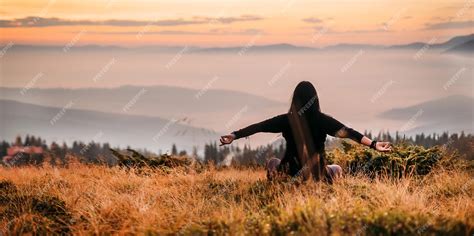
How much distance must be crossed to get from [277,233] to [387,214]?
4.09ft

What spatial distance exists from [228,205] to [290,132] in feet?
5.62

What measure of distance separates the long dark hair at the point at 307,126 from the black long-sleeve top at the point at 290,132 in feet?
0.15

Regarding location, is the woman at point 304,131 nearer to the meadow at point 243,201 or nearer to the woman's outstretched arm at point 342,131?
the woman's outstretched arm at point 342,131

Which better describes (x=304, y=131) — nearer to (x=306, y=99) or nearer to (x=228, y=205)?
(x=306, y=99)

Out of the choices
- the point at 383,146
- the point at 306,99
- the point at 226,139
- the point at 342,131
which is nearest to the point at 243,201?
the point at 226,139

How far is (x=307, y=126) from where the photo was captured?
41.1 feet

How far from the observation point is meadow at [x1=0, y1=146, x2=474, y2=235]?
934cm

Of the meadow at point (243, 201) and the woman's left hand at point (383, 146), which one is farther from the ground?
the woman's left hand at point (383, 146)

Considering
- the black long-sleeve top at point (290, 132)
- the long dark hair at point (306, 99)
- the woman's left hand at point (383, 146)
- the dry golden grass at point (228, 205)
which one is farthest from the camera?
the black long-sleeve top at point (290, 132)

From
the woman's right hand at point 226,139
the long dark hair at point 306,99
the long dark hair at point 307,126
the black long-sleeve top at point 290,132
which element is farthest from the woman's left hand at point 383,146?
the woman's right hand at point 226,139

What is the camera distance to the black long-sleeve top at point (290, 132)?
12.5 metres

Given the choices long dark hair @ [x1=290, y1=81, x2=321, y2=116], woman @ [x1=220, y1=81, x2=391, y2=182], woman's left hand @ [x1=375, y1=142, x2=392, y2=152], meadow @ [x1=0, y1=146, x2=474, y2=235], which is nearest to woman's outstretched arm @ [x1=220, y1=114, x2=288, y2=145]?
woman @ [x1=220, y1=81, x2=391, y2=182]

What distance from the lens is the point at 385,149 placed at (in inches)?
483

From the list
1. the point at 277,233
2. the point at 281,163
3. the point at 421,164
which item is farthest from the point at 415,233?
the point at 421,164
